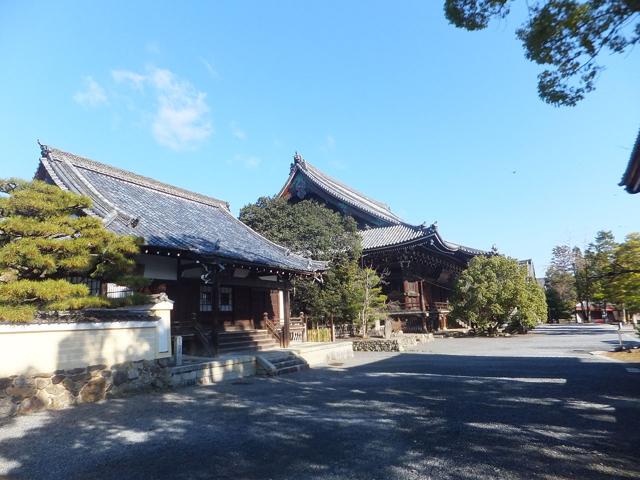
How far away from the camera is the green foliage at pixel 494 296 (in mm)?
22656

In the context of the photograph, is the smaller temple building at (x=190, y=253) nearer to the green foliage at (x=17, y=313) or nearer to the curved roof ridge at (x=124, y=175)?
Result: the curved roof ridge at (x=124, y=175)

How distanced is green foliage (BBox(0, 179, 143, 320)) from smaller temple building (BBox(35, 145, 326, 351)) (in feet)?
6.80

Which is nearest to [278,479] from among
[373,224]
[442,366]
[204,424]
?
[204,424]

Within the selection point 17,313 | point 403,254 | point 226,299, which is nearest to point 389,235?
point 403,254

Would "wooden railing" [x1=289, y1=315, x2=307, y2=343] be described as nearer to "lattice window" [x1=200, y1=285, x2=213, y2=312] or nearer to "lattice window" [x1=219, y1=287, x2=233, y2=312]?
"lattice window" [x1=219, y1=287, x2=233, y2=312]

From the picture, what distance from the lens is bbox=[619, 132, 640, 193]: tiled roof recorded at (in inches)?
235

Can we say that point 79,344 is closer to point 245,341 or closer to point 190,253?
point 190,253

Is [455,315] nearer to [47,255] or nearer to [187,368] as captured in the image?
[187,368]

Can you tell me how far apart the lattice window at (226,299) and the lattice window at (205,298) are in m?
0.70

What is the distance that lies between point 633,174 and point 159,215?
13596mm

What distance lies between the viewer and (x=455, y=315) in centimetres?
2445

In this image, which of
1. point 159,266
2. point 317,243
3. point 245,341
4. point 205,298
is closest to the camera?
point 159,266

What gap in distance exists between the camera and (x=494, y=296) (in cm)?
2253

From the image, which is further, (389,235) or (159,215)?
(389,235)
